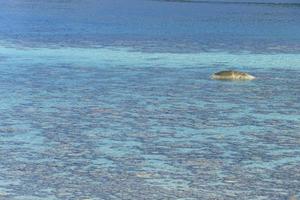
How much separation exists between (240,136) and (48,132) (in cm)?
220

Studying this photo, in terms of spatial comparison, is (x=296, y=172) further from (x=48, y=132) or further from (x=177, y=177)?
(x=48, y=132)

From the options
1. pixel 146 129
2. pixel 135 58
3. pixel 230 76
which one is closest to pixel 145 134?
pixel 146 129

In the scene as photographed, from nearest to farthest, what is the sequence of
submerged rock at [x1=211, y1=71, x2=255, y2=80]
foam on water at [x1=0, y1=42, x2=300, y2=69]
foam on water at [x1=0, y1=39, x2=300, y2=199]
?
foam on water at [x1=0, y1=39, x2=300, y2=199] < submerged rock at [x1=211, y1=71, x2=255, y2=80] < foam on water at [x1=0, y1=42, x2=300, y2=69]

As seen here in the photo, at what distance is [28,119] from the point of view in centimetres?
1207

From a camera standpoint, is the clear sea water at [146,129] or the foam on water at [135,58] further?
the foam on water at [135,58]

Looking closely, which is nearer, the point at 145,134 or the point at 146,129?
the point at 145,134

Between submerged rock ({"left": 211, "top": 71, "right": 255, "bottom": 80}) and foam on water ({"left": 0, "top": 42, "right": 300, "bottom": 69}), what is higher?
foam on water ({"left": 0, "top": 42, "right": 300, "bottom": 69})

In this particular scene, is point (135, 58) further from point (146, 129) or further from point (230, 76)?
point (146, 129)

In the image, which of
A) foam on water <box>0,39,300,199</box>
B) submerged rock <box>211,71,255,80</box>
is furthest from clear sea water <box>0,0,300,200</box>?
submerged rock <box>211,71,255,80</box>

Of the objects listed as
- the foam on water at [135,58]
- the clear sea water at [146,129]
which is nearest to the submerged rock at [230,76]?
the clear sea water at [146,129]

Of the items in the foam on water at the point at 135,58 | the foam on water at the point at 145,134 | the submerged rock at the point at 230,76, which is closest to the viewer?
the foam on water at the point at 145,134

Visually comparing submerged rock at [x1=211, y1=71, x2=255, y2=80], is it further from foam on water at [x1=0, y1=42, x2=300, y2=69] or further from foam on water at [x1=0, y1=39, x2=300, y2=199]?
foam on water at [x1=0, y1=42, x2=300, y2=69]

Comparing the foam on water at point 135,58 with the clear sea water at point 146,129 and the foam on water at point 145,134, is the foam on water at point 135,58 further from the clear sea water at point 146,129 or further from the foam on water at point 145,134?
the foam on water at point 145,134

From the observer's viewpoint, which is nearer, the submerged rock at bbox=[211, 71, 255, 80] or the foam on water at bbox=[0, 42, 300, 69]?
the submerged rock at bbox=[211, 71, 255, 80]
